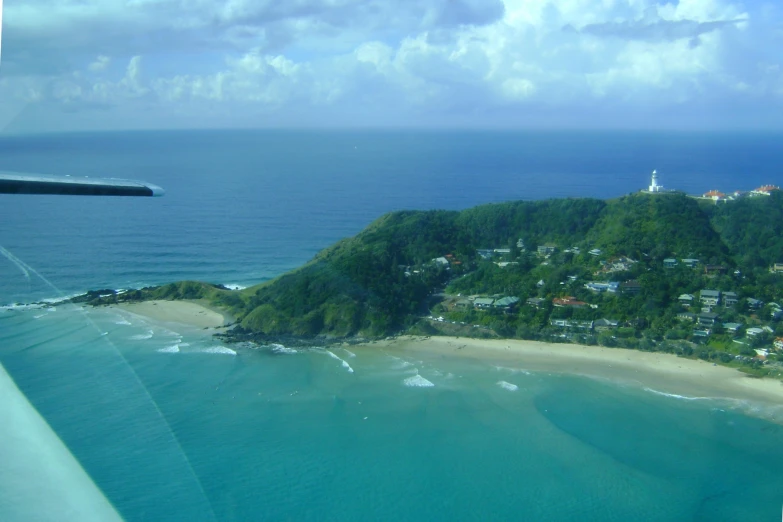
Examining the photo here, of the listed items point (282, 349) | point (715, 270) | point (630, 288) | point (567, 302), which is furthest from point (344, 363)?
point (715, 270)

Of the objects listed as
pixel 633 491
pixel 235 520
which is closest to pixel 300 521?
pixel 235 520

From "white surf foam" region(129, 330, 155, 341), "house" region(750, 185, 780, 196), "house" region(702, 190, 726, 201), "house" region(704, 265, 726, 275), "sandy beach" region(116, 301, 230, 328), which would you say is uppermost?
"house" region(750, 185, 780, 196)

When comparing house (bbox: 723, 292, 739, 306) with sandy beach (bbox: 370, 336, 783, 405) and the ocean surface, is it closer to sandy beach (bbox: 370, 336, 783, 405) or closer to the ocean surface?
sandy beach (bbox: 370, 336, 783, 405)

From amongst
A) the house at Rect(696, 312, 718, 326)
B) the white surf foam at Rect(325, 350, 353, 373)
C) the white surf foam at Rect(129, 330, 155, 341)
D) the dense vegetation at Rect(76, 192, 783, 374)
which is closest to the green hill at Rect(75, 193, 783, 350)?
the dense vegetation at Rect(76, 192, 783, 374)

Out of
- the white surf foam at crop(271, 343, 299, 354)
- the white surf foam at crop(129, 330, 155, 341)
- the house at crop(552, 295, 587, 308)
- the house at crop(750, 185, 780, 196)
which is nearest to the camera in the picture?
the white surf foam at crop(129, 330, 155, 341)

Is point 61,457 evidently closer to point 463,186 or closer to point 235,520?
point 235,520

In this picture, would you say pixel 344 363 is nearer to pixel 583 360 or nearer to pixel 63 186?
pixel 583 360

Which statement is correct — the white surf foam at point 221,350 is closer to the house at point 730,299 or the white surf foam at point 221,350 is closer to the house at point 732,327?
the house at point 732,327
